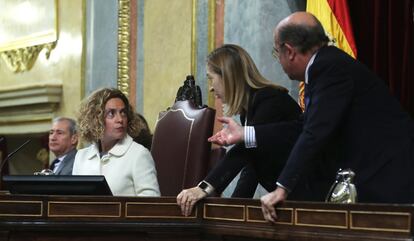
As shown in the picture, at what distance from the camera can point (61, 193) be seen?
3146 millimetres

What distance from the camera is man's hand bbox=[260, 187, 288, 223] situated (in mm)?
2609

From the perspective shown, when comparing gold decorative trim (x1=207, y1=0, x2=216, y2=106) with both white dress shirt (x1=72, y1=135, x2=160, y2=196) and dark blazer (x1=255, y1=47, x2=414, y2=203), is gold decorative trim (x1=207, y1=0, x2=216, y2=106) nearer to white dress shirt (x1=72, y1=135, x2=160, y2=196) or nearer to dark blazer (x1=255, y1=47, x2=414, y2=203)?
white dress shirt (x1=72, y1=135, x2=160, y2=196)

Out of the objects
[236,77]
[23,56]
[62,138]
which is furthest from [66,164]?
[23,56]

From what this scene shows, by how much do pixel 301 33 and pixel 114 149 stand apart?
1.25 m

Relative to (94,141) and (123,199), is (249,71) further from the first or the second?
(94,141)

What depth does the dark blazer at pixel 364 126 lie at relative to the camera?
270 cm

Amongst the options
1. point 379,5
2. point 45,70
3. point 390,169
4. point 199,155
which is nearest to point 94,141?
point 199,155

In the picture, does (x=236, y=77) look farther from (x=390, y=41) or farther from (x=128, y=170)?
(x=390, y=41)

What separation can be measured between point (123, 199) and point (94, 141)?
0.88 meters

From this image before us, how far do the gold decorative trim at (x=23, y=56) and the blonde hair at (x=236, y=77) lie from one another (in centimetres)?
493

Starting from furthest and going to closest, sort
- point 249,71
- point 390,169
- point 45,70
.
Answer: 1. point 45,70
2. point 249,71
3. point 390,169

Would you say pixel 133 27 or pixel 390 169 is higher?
pixel 133 27

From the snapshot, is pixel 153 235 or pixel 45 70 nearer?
pixel 153 235

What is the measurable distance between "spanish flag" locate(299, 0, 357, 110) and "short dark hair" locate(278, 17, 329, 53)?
2004mm
